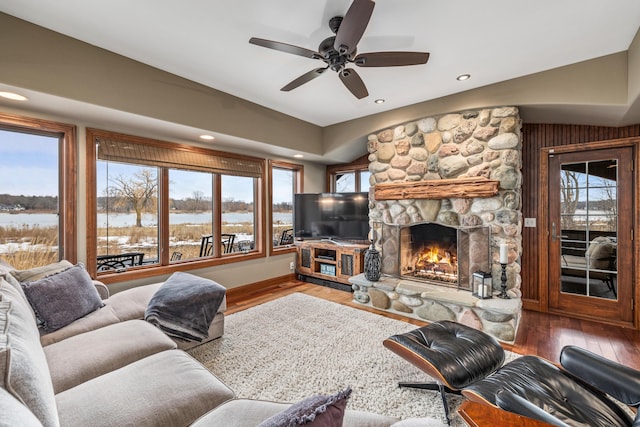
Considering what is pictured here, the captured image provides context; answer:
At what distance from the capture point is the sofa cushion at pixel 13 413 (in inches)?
24.5

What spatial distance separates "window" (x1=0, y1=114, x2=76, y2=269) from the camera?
2.60m

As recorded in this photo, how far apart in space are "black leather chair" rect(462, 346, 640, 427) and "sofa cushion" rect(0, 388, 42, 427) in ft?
5.41

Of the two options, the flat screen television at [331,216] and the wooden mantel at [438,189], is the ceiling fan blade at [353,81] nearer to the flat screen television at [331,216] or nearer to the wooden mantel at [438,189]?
the wooden mantel at [438,189]

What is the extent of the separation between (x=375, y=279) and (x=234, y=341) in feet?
6.23

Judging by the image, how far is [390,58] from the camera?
216 centimetres

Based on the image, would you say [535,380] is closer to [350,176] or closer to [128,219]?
[128,219]

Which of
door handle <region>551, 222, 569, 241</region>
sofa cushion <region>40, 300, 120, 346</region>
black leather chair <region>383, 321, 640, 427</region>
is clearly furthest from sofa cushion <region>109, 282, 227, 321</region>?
door handle <region>551, 222, 569, 241</region>

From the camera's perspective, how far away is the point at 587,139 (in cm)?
325

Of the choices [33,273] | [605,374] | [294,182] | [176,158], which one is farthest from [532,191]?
[33,273]

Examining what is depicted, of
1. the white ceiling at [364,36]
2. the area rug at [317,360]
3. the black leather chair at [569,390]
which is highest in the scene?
the white ceiling at [364,36]

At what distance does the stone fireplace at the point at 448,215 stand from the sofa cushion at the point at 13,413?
3180 millimetres

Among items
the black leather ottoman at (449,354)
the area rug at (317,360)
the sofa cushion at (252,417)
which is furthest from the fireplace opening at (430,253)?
the sofa cushion at (252,417)

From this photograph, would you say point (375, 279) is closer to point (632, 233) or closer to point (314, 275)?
point (314, 275)

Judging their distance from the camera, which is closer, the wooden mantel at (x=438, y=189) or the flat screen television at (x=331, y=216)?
the wooden mantel at (x=438, y=189)
